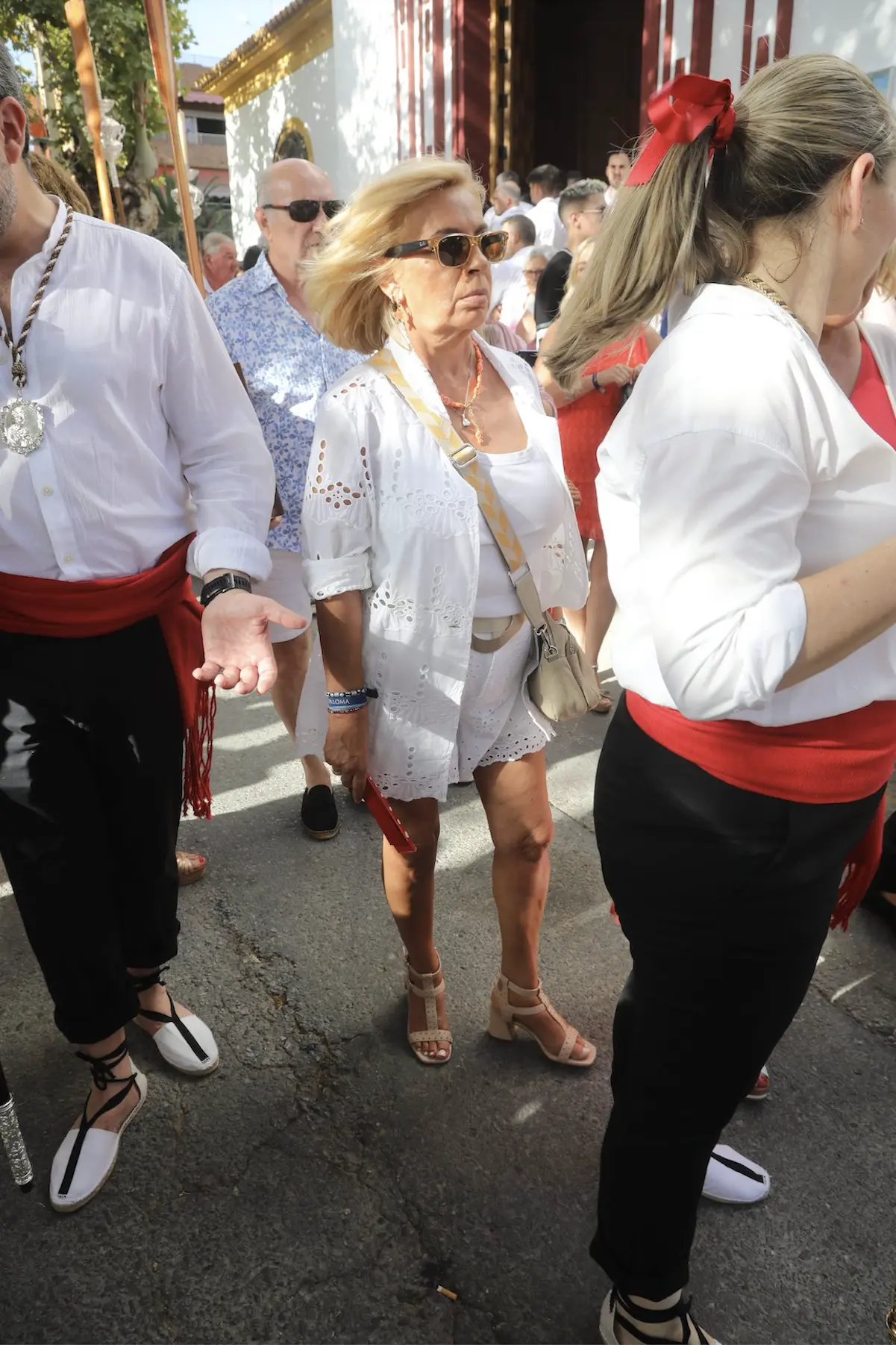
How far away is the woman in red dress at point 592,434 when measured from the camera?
3.79 m

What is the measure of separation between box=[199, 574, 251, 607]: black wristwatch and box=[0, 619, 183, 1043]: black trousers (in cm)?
29

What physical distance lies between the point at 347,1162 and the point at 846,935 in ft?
5.19

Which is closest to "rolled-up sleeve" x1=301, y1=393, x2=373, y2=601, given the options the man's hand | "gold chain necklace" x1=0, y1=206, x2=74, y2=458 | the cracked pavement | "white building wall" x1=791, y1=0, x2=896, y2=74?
the man's hand

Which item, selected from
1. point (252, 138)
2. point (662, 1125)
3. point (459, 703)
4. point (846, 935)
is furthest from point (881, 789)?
point (252, 138)

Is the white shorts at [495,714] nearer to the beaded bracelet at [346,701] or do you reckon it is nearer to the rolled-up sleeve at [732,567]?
the beaded bracelet at [346,701]

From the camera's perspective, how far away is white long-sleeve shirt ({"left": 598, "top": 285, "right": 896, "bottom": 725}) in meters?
1.02

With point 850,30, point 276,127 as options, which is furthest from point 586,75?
point 850,30

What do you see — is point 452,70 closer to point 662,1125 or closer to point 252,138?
point 252,138

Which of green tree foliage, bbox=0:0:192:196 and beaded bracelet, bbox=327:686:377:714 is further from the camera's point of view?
green tree foliage, bbox=0:0:192:196

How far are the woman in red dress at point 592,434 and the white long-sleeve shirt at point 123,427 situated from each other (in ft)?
6.63

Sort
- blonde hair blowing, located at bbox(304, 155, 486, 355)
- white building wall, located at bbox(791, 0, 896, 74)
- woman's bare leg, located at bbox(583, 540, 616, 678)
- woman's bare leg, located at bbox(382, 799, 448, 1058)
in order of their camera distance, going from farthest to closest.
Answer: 1. white building wall, located at bbox(791, 0, 896, 74)
2. woman's bare leg, located at bbox(583, 540, 616, 678)
3. woman's bare leg, located at bbox(382, 799, 448, 1058)
4. blonde hair blowing, located at bbox(304, 155, 486, 355)

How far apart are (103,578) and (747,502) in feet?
4.08

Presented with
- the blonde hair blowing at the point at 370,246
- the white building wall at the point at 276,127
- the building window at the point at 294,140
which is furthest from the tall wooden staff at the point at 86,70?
the building window at the point at 294,140

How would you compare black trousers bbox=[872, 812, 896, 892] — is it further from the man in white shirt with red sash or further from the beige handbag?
the man in white shirt with red sash
